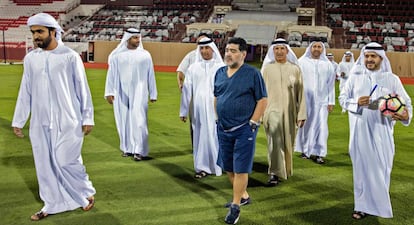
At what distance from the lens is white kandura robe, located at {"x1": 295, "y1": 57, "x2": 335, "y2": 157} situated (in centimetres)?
686

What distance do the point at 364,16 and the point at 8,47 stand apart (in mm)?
22708

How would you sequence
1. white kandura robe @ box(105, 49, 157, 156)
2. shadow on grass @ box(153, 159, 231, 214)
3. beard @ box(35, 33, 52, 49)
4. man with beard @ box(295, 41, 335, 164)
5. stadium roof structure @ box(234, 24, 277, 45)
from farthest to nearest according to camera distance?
stadium roof structure @ box(234, 24, 277, 45)
man with beard @ box(295, 41, 335, 164)
white kandura robe @ box(105, 49, 157, 156)
shadow on grass @ box(153, 159, 231, 214)
beard @ box(35, 33, 52, 49)

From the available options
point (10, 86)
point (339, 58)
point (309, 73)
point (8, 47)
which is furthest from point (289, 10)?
point (309, 73)

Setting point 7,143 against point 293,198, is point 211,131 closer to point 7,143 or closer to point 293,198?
point 293,198

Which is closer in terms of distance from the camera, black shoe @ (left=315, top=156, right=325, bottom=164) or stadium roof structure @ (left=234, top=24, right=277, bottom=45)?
black shoe @ (left=315, top=156, right=325, bottom=164)

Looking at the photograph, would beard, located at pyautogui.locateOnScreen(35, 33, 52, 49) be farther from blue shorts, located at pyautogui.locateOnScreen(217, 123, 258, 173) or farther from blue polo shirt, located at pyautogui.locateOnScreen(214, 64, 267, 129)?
blue shorts, located at pyautogui.locateOnScreen(217, 123, 258, 173)

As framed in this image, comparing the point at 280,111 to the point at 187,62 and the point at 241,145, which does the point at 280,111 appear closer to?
the point at 241,145

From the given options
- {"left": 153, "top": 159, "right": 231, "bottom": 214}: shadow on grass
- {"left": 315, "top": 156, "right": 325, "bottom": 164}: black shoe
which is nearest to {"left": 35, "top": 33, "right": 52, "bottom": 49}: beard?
{"left": 153, "top": 159, "right": 231, "bottom": 214}: shadow on grass

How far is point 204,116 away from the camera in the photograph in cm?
581

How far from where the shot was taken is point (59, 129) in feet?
13.7

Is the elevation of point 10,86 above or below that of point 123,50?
below

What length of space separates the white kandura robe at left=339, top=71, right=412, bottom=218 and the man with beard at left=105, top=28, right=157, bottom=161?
319cm

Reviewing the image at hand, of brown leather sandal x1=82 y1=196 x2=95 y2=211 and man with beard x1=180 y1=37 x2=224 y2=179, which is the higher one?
man with beard x1=180 y1=37 x2=224 y2=179

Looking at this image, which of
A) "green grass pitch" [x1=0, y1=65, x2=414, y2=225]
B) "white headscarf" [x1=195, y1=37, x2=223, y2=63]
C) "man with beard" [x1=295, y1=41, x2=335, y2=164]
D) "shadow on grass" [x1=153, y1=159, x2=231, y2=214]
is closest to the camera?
"green grass pitch" [x1=0, y1=65, x2=414, y2=225]
